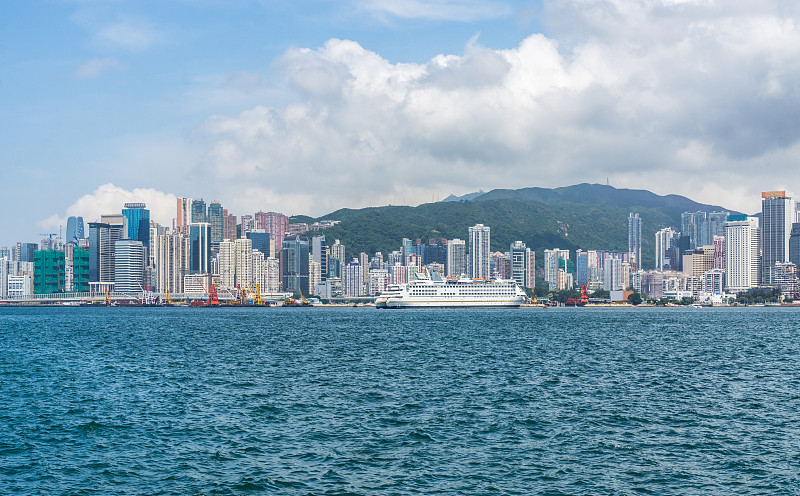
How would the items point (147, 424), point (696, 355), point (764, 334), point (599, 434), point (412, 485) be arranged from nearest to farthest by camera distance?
point (412, 485)
point (599, 434)
point (147, 424)
point (696, 355)
point (764, 334)

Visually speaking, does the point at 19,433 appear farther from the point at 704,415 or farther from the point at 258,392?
the point at 704,415

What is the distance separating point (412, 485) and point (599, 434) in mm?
10080

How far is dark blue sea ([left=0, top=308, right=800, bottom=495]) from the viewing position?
24.1 metres

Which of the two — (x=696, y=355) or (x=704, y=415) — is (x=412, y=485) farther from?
(x=696, y=355)

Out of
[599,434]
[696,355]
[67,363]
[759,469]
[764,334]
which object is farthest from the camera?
[764,334]

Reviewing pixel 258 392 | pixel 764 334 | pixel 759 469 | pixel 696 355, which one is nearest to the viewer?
pixel 759 469

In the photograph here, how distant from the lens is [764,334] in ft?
313

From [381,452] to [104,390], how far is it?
2129 centimetres

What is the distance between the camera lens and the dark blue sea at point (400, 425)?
24062mm

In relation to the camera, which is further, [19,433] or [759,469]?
[19,433]

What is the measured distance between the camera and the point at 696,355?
6400 cm

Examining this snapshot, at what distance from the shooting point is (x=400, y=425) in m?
32.1

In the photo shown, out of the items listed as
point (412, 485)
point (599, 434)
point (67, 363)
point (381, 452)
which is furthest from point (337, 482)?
point (67, 363)

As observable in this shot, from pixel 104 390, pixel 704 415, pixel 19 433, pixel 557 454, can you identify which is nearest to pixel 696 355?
pixel 704 415
